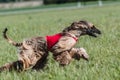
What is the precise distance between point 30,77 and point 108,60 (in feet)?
5.63

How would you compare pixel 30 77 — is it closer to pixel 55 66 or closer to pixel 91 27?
pixel 55 66

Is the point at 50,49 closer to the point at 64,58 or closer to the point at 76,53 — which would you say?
the point at 64,58

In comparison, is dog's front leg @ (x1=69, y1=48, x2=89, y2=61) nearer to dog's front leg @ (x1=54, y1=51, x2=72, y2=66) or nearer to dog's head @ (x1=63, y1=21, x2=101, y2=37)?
dog's front leg @ (x1=54, y1=51, x2=72, y2=66)

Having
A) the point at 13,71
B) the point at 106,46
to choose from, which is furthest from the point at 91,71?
the point at 106,46

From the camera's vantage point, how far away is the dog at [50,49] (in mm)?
6043

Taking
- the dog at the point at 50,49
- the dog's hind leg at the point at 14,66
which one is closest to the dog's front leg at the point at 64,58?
the dog at the point at 50,49

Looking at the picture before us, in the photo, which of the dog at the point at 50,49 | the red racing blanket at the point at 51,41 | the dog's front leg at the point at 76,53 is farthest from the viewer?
the dog's front leg at the point at 76,53

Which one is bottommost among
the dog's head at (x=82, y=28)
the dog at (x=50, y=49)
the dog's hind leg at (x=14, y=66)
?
the dog's hind leg at (x=14, y=66)

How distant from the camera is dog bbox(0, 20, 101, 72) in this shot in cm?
604

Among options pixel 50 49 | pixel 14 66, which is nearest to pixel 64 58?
pixel 50 49

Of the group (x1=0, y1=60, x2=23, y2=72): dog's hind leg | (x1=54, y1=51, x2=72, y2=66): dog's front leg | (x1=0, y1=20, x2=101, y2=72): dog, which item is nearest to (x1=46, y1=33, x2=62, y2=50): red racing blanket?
(x1=0, y1=20, x2=101, y2=72): dog

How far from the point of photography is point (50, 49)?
617 cm

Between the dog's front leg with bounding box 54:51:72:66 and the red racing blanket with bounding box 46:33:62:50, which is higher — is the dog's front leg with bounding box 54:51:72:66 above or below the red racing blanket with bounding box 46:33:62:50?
below

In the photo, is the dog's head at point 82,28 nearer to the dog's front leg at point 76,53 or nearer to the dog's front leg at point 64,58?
the dog's front leg at point 76,53
